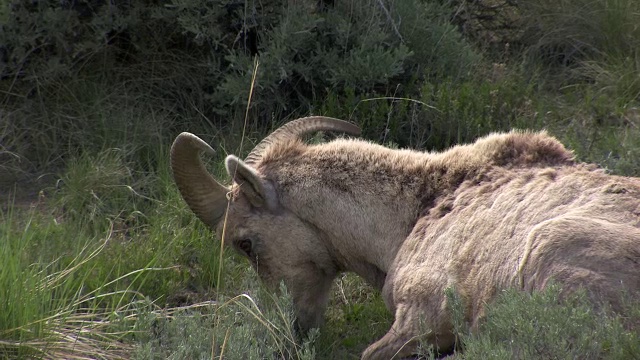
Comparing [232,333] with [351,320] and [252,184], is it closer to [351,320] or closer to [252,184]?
[252,184]

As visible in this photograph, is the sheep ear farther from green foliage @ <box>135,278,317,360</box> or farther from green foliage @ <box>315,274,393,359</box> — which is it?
green foliage @ <box>315,274,393,359</box>

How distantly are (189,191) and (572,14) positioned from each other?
5.44 metres

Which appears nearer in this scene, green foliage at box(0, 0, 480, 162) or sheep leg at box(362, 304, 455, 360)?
sheep leg at box(362, 304, 455, 360)

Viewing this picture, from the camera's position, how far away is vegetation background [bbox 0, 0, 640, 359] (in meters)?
6.95

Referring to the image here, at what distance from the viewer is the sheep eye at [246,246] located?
6.18 meters

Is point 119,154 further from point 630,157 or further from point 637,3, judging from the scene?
point 637,3

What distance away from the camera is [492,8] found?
10.3 meters

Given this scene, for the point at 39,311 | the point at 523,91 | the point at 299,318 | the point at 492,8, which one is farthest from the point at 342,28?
the point at 39,311

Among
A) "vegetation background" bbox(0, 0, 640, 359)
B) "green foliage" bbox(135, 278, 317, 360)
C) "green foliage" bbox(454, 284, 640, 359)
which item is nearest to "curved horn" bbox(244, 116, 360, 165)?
"vegetation background" bbox(0, 0, 640, 359)

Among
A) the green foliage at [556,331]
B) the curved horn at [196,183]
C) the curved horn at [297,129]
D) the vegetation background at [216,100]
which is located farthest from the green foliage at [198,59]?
the green foliage at [556,331]

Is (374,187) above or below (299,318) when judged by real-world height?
above

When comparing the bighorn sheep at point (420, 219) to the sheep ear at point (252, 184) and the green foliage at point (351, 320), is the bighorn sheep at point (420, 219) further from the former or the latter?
the green foliage at point (351, 320)

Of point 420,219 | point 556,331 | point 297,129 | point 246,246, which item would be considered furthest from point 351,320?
point 556,331

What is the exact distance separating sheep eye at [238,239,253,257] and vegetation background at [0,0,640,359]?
214mm
